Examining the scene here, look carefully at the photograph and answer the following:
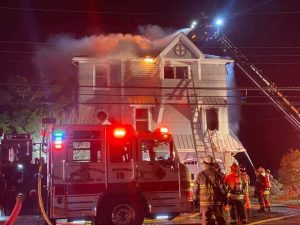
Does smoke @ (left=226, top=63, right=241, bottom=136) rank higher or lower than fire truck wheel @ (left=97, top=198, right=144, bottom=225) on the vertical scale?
higher

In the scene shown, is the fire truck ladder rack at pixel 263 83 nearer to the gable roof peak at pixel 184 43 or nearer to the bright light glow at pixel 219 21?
the bright light glow at pixel 219 21

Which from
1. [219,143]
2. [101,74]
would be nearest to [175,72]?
[101,74]

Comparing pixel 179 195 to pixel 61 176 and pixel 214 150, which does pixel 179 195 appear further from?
pixel 214 150

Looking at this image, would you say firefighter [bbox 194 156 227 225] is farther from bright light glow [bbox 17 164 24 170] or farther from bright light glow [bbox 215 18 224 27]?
bright light glow [bbox 215 18 224 27]

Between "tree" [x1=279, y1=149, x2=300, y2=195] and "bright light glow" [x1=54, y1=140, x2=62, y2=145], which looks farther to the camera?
"tree" [x1=279, y1=149, x2=300, y2=195]

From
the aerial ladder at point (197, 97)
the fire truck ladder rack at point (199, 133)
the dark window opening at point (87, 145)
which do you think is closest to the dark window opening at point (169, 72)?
the fire truck ladder rack at point (199, 133)

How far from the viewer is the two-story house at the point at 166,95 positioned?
78.7 feet

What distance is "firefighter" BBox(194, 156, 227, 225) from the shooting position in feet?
Result: 26.7

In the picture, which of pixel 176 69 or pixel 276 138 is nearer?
pixel 176 69

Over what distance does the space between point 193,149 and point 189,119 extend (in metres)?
1.75

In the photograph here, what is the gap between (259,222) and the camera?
11.6m

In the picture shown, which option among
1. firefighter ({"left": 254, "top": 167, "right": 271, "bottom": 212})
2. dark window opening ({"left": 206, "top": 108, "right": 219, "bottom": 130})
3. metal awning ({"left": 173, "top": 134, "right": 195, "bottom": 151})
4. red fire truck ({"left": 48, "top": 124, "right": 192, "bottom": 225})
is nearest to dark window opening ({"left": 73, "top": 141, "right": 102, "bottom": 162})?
red fire truck ({"left": 48, "top": 124, "right": 192, "bottom": 225})

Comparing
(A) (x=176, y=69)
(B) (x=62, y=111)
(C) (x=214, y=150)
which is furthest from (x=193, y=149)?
(B) (x=62, y=111)

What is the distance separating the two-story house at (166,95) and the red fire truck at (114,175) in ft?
42.8
